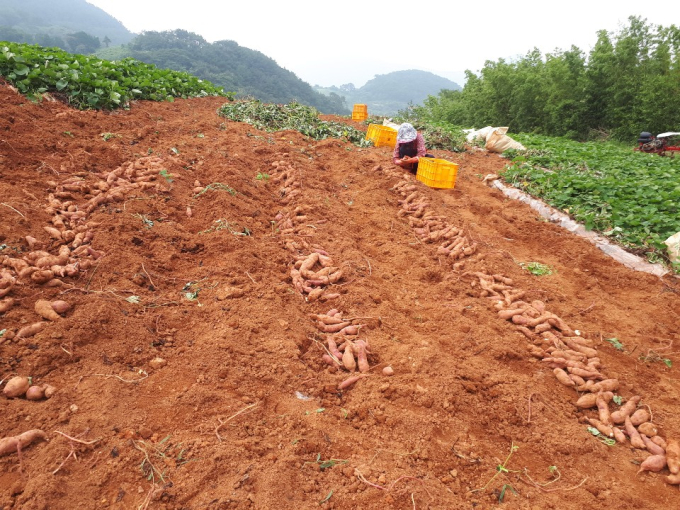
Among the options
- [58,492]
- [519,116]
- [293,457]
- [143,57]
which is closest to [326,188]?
[293,457]

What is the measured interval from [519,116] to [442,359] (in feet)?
80.8

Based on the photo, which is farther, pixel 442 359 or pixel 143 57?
pixel 143 57

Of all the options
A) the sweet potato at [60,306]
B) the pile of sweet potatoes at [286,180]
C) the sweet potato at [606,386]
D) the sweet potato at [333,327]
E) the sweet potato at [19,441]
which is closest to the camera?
the sweet potato at [19,441]

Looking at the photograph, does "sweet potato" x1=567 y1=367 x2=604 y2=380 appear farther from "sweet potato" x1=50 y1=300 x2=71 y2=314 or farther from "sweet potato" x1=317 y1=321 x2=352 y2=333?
"sweet potato" x1=50 y1=300 x2=71 y2=314

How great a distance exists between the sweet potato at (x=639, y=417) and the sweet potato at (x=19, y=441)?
13.2ft

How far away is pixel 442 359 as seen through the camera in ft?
10.5

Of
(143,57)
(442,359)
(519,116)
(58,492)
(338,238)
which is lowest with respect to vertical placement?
(58,492)

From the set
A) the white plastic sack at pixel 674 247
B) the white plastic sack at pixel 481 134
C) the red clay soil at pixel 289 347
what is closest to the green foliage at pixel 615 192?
the white plastic sack at pixel 674 247

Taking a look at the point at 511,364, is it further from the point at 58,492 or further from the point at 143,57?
the point at 143,57

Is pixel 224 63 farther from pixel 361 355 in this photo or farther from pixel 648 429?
pixel 648 429

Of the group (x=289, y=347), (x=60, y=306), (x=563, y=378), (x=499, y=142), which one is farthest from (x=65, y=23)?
(x=563, y=378)

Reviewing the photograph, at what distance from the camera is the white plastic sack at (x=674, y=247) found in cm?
507

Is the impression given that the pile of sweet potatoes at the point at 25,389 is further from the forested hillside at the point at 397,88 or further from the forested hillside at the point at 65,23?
the forested hillside at the point at 397,88

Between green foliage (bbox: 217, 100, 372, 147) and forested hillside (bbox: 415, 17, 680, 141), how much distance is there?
1528 cm
